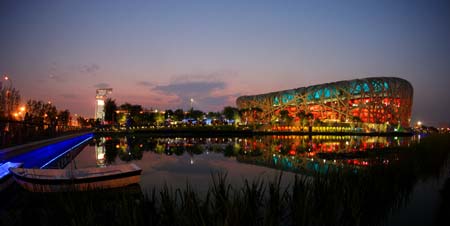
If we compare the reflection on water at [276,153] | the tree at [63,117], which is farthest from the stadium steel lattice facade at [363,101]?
the tree at [63,117]

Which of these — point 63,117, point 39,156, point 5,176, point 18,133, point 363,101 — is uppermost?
point 363,101

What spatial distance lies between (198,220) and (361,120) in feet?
325

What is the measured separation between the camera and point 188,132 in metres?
62.8

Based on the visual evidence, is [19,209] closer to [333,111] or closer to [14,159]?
[14,159]

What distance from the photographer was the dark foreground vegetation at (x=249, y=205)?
549cm

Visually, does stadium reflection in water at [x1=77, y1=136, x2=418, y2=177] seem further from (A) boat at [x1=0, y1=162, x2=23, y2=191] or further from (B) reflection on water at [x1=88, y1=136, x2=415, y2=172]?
(A) boat at [x1=0, y1=162, x2=23, y2=191]

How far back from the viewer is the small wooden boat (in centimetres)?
944

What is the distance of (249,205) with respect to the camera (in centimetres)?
575

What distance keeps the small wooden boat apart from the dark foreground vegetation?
0.36 m

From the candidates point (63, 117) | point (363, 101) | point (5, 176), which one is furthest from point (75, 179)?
point (363, 101)

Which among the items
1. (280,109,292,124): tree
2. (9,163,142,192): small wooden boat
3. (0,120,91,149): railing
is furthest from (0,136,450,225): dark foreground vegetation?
(280,109,292,124): tree

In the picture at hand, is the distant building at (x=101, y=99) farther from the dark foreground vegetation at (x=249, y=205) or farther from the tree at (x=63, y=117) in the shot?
the dark foreground vegetation at (x=249, y=205)

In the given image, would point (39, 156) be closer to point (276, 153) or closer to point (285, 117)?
point (276, 153)

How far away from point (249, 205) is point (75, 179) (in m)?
6.40
